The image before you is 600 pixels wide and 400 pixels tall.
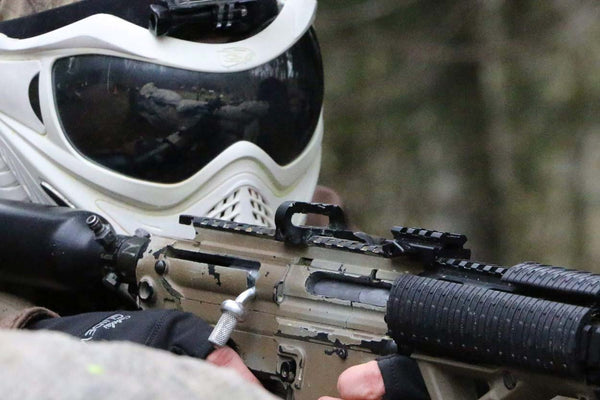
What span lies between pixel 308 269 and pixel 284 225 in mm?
115

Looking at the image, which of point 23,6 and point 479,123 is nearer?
point 23,6

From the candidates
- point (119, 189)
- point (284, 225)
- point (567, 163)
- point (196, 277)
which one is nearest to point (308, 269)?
point (284, 225)

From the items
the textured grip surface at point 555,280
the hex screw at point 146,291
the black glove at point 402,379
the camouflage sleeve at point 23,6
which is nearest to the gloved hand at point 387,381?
the black glove at point 402,379

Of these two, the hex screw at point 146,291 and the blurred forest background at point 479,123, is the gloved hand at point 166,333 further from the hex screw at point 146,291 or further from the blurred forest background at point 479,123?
the blurred forest background at point 479,123

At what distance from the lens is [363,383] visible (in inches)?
87.6

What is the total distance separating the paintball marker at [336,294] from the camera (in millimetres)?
2070

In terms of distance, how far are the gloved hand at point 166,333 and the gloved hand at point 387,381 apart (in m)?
0.32

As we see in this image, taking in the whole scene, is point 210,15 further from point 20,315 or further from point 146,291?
point 20,315

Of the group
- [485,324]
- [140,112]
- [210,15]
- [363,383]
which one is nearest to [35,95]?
[140,112]

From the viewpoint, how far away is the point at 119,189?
10.6 ft

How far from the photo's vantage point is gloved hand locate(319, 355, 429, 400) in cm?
220

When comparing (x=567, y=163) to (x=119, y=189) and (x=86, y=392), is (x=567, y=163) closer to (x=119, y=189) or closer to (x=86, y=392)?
(x=119, y=189)

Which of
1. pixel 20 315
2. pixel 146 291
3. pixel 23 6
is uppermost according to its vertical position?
pixel 23 6

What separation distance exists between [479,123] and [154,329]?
179 inches
